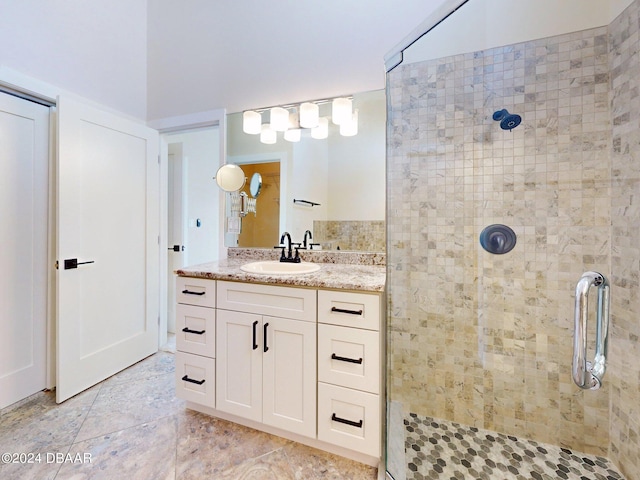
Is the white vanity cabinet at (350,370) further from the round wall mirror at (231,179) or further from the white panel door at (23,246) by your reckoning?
the white panel door at (23,246)

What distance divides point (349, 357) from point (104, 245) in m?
1.88

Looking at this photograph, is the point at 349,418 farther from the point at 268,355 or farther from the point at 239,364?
the point at 239,364

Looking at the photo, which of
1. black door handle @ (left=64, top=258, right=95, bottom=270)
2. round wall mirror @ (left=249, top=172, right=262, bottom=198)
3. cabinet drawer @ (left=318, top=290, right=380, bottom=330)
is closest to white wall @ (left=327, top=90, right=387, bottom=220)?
round wall mirror @ (left=249, top=172, right=262, bottom=198)

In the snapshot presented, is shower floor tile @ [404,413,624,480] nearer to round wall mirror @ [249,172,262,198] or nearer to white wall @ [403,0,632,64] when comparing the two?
round wall mirror @ [249,172,262,198]

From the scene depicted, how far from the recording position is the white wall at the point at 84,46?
1.69m

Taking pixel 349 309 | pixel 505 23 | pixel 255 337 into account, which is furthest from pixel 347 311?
pixel 505 23

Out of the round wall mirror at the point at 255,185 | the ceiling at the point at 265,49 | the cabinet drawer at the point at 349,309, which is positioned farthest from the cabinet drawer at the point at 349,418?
the ceiling at the point at 265,49

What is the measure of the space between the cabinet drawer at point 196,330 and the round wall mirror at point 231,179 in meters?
0.94

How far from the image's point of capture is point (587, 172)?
124 centimetres

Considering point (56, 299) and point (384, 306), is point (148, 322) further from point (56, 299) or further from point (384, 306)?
point (384, 306)

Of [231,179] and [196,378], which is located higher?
[231,179]

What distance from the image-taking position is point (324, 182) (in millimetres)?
1962

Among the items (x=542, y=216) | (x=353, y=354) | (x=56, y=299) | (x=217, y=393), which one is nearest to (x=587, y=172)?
(x=542, y=216)

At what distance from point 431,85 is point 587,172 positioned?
843 millimetres
